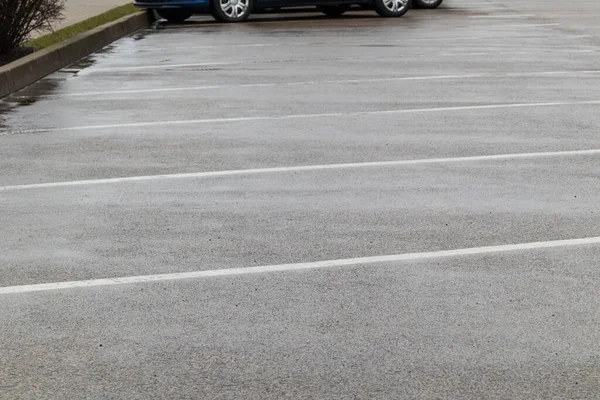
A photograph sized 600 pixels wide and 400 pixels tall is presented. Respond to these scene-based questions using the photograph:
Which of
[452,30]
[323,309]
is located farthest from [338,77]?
[323,309]

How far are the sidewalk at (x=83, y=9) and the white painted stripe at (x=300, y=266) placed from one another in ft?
45.9

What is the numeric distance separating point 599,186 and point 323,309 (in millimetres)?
3121

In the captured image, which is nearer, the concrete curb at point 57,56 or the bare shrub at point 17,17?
the concrete curb at point 57,56

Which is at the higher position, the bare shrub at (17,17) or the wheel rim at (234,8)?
the bare shrub at (17,17)

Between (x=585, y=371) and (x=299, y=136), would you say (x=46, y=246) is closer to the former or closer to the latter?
(x=585, y=371)

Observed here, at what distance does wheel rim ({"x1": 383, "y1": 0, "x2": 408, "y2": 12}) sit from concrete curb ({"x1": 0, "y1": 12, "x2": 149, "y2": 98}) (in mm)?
4869

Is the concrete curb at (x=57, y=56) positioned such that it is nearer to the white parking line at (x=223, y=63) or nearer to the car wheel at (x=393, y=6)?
the white parking line at (x=223, y=63)

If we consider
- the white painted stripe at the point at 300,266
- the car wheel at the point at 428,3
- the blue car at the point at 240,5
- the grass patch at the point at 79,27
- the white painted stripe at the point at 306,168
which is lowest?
the car wheel at the point at 428,3

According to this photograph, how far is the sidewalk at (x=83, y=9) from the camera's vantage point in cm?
2161

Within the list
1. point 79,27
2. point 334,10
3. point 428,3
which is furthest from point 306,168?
point 428,3

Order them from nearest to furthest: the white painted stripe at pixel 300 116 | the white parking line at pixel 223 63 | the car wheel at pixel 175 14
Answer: the white painted stripe at pixel 300 116, the white parking line at pixel 223 63, the car wheel at pixel 175 14

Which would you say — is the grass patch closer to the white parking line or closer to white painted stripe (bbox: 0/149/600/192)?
the white parking line

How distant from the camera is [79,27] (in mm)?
19828

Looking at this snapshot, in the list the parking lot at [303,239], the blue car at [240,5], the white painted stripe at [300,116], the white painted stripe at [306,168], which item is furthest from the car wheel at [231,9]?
the white painted stripe at [306,168]
